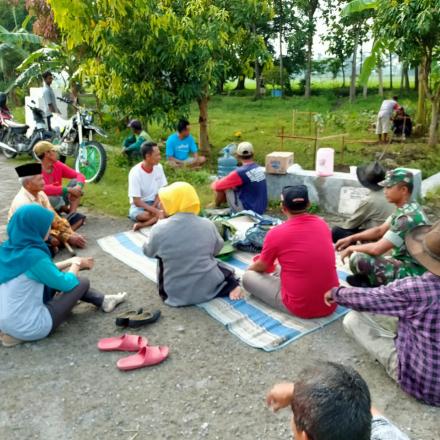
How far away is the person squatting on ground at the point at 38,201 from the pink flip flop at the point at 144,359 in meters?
1.77

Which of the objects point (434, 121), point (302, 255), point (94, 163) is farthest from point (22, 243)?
point (434, 121)

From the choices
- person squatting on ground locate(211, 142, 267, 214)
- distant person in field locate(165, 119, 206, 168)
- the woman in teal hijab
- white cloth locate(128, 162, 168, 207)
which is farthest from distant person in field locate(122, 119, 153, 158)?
the woman in teal hijab

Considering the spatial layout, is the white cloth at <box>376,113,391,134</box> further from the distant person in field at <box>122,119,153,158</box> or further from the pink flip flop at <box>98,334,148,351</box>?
the pink flip flop at <box>98,334,148,351</box>

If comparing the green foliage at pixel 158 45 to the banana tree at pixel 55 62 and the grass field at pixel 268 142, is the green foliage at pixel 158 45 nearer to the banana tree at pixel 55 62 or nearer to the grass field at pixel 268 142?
the grass field at pixel 268 142

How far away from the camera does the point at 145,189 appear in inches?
244

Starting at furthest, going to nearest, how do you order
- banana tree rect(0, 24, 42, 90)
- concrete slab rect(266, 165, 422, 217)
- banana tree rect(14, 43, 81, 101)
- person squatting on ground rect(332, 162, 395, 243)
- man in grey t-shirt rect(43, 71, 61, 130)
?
banana tree rect(0, 24, 42, 90) < banana tree rect(14, 43, 81, 101) < man in grey t-shirt rect(43, 71, 61, 130) < concrete slab rect(266, 165, 422, 217) < person squatting on ground rect(332, 162, 395, 243)

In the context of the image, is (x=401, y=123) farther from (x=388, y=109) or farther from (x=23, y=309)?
(x=23, y=309)

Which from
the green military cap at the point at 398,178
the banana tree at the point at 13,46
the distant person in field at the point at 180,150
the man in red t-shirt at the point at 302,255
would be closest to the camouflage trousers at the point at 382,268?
the man in red t-shirt at the point at 302,255

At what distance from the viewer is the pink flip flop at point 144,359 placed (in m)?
3.30

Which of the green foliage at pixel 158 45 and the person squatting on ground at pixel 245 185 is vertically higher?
the green foliage at pixel 158 45

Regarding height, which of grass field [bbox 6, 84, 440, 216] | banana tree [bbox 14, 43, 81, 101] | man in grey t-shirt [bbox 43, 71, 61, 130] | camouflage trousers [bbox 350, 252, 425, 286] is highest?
banana tree [bbox 14, 43, 81, 101]

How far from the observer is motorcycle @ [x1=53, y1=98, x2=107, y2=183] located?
8047 mm

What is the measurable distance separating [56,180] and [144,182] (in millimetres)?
1074

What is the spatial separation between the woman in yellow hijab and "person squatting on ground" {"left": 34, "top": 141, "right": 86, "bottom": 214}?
2.39m
